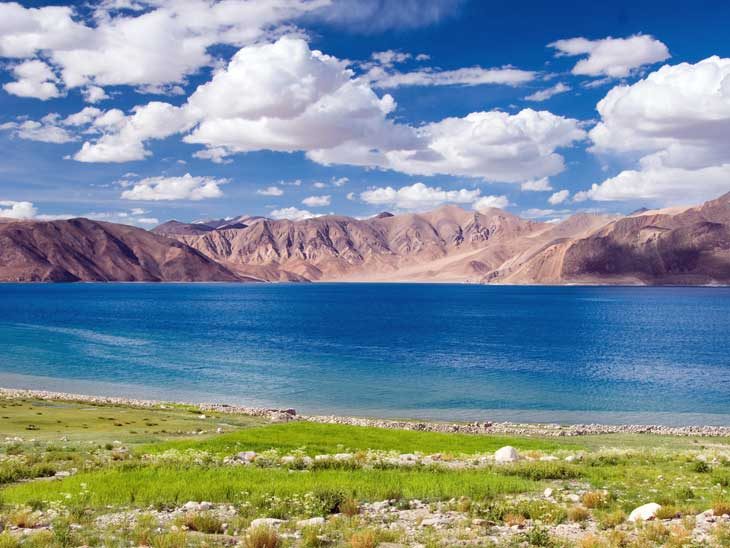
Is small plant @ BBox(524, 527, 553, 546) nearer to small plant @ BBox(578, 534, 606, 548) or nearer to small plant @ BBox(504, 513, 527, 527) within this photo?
small plant @ BBox(578, 534, 606, 548)

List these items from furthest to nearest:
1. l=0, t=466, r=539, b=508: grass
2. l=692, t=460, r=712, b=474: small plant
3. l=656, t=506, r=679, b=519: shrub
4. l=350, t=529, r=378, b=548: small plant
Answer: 1. l=692, t=460, r=712, b=474: small plant
2. l=0, t=466, r=539, b=508: grass
3. l=656, t=506, r=679, b=519: shrub
4. l=350, t=529, r=378, b=548: small plant

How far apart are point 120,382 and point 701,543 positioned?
68285mm

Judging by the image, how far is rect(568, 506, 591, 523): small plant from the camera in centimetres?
1491

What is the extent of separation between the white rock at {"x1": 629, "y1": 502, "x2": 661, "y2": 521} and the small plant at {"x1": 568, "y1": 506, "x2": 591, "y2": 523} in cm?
98

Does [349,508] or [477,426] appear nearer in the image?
[349,508]

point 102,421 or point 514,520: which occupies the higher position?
point 514,520

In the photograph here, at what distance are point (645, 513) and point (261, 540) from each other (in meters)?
8.77

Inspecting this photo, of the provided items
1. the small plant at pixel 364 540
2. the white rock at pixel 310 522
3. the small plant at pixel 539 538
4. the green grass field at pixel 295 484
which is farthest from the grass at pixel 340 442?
the small plant at pixel 539 538

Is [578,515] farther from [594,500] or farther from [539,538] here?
[539,538]

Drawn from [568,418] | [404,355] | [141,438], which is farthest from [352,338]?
[141,438]

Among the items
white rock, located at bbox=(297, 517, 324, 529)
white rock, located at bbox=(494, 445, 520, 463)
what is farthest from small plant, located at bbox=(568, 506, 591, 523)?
white rock, located at bbox=(494, 445, 520, 463)

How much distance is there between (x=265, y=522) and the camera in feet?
46.6

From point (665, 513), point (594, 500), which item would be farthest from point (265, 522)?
point (665, 513)

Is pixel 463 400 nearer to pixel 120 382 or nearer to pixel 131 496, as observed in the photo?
pixel 120 382
